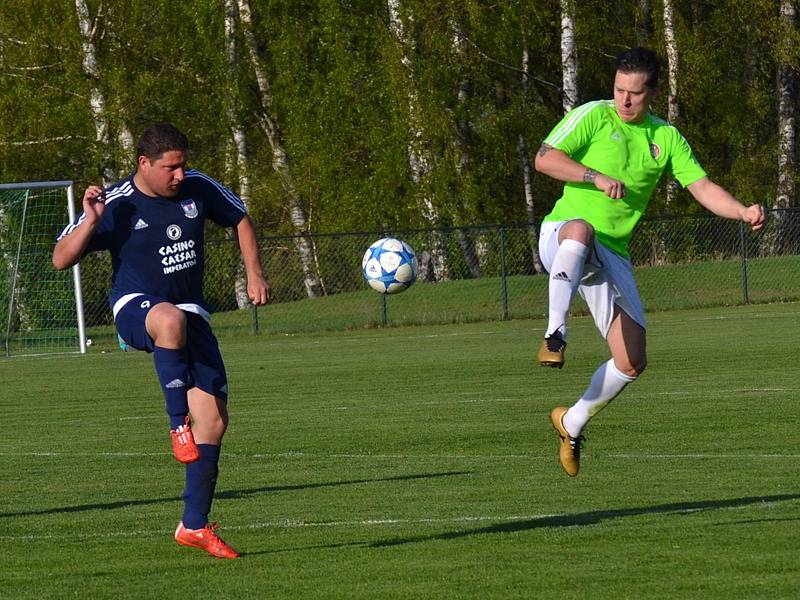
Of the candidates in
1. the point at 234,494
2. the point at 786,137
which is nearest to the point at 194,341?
the point at 234,494

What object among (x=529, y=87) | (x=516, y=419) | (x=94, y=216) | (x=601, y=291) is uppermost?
(x=529, y=87)

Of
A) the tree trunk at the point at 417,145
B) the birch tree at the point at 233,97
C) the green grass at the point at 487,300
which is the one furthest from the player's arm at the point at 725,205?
the birch tree at the point at 233,97

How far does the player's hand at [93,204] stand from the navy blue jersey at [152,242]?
0.36ft

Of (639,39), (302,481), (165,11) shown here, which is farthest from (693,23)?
(302,481)

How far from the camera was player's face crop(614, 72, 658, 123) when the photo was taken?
8.51 m

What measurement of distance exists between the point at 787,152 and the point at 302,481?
31.1 meters

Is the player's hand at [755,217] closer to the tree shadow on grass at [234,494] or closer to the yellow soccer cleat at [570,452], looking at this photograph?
the yellow soccer cleat at [570,452]

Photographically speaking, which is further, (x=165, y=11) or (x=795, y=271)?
(x=165, y=11)

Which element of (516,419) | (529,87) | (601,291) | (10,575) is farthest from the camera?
(529,87)

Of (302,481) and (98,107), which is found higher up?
(98,107)

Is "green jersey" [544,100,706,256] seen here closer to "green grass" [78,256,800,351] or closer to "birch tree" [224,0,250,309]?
"green grass" [78,256,800,351]

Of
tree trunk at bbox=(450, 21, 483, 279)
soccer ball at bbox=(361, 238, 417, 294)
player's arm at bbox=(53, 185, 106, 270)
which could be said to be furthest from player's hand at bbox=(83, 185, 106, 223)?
tree trunk at bbox=(450, 21, 483, 279)

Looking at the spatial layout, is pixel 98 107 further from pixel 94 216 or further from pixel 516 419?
pixel 94 216

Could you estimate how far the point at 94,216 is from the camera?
294 inches
